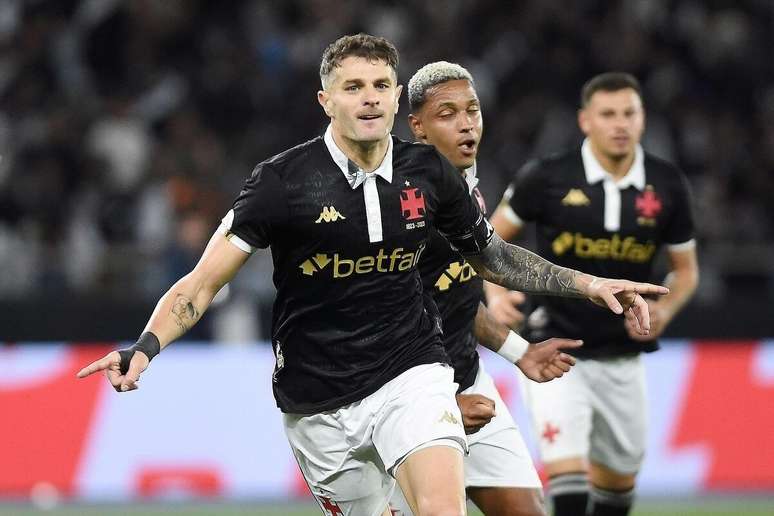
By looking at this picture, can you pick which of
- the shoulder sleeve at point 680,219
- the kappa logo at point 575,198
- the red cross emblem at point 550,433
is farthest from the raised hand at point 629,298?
the shoulder sleeve at point 680,219

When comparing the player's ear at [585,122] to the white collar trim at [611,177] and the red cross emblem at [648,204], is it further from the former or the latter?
the red cross emblem at [648,204]

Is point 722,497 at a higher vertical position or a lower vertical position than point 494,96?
lower

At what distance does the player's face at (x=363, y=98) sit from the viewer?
5.56 meters

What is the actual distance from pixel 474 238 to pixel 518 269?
0.26m

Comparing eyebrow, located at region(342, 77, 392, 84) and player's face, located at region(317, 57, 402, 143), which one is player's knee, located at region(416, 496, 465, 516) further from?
eyebrow, located at region(342, 77, 392, 84)

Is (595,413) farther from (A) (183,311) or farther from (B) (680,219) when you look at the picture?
(A) (183,311)

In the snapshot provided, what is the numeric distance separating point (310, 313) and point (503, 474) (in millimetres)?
1357

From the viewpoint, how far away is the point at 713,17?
1600cm

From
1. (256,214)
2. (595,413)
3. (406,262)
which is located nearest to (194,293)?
(256,214)

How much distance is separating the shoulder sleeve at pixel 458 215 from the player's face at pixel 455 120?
0.52m

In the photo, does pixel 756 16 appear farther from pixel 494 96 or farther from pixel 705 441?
pixel 705 441

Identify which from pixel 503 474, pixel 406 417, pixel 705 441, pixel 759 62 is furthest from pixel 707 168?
pixel 406 417

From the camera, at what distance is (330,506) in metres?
5.92

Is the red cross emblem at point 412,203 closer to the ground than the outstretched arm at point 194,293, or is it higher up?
higher up
